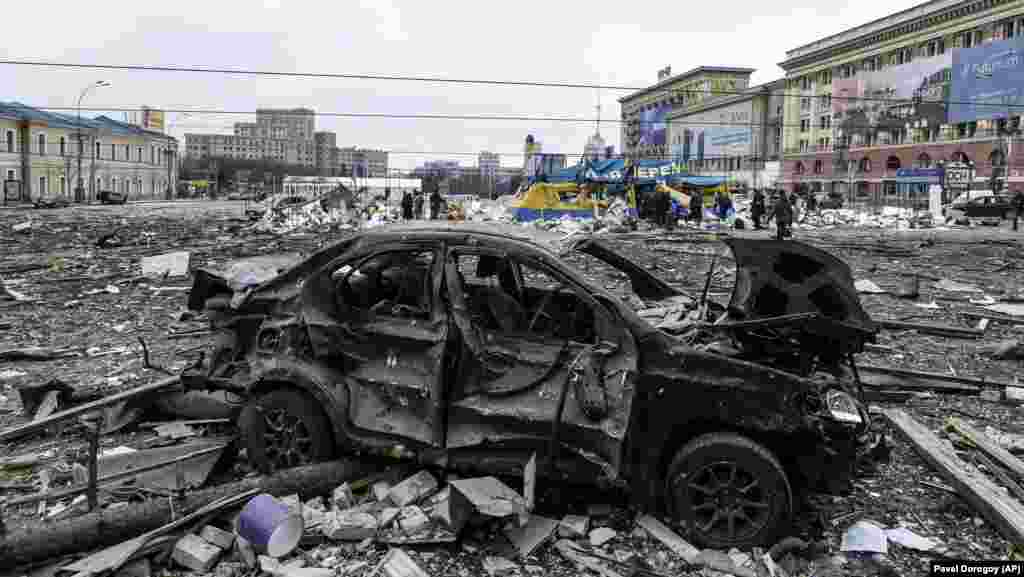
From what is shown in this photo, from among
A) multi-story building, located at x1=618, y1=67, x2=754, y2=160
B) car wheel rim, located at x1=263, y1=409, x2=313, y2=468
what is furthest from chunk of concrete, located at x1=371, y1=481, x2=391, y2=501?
multi-story building, located at x1=618, y1=67, x2=754, y2=160

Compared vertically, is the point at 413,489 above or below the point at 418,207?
below

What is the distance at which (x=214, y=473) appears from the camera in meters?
4.71

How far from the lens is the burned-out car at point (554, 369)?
Result: 12.6 ft

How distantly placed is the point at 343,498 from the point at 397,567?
2.50 feet

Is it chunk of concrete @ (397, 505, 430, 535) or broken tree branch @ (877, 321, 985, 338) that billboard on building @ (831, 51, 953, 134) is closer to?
broken tree branch @ (877, 321, 985, 338)

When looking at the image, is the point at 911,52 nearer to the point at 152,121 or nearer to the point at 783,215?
the point at 783,215

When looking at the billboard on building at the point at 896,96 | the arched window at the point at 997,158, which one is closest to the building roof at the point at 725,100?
the billboard on building at the point at 896,96

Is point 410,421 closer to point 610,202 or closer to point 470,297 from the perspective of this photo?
point 470,297

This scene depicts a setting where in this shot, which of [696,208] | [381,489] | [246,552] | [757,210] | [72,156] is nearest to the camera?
[246,552]

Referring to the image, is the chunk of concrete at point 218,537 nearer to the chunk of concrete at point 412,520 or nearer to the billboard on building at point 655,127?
the chunk of concrete at point 412,520

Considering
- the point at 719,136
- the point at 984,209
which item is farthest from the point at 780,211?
the point at 719,136

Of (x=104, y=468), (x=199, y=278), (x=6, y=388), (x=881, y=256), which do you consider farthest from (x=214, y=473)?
(x=881, y=256)

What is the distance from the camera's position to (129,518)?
3924mm

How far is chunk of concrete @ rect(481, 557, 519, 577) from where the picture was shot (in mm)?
3771
